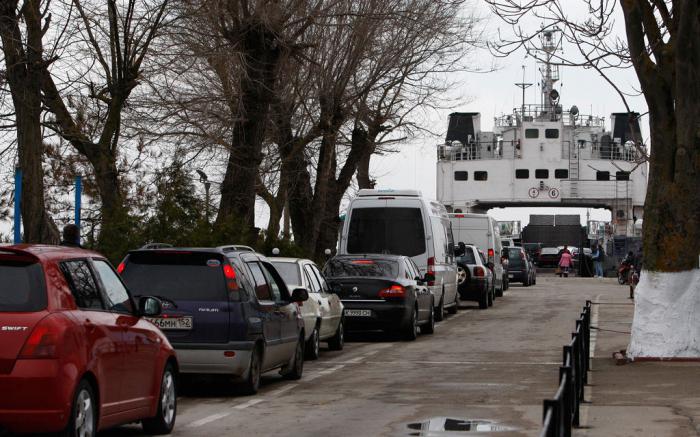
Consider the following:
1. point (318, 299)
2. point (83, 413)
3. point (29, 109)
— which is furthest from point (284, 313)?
point (29, 109)

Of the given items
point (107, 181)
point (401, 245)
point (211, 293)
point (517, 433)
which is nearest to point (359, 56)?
point (401, 245)

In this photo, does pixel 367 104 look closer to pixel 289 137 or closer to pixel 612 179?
pixel 289 137

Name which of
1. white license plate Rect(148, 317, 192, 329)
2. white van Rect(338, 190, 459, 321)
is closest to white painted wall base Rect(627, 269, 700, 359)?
white license plate Rect(148, 317, 192, 329)

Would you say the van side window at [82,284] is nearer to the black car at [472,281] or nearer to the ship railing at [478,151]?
the black car at [472,281]

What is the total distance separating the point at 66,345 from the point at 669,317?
10302mm

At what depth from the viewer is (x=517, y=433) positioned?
1053 centimetres

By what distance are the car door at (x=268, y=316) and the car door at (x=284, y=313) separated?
10 centimetres

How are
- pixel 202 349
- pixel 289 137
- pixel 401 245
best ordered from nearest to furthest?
pixel 202 349 → pixel 401 245 → pixel 289 137

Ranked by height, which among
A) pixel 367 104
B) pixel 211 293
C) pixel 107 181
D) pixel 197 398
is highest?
pixel 367 104

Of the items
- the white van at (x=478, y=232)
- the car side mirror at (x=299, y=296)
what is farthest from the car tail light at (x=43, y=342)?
the white van at (x=478, y=232)

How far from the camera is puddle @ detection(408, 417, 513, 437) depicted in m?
10.6

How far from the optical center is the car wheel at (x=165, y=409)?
10234 millimetres

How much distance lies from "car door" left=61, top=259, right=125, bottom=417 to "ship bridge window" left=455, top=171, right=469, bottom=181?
65.6 m

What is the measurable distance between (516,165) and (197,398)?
62.2 meters
